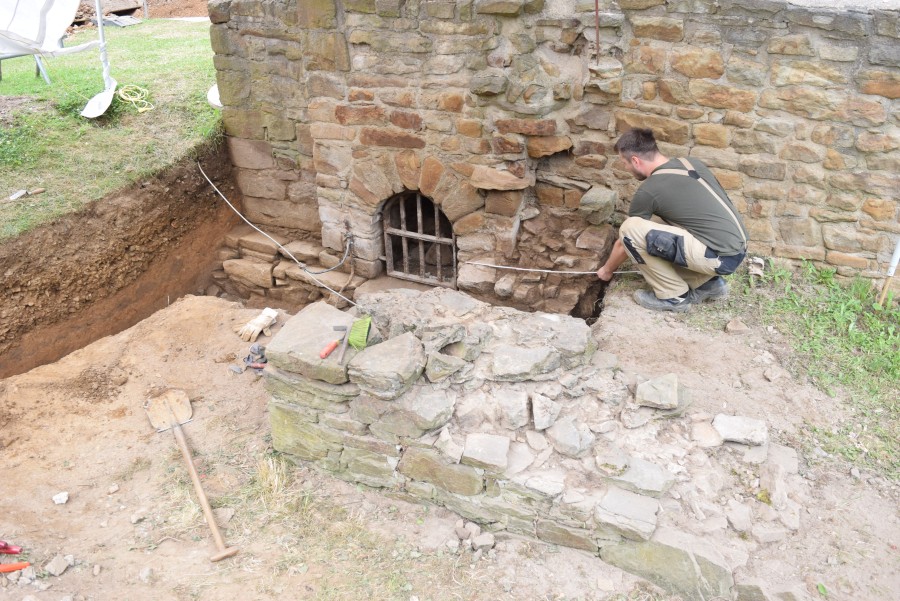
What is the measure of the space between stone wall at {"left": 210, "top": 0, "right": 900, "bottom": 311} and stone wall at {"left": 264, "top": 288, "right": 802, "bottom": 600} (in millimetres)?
1722

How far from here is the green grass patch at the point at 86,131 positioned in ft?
22.4

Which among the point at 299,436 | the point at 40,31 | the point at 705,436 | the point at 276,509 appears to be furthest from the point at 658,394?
the point at 40,31

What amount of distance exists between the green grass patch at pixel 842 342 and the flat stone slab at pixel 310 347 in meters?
2.62

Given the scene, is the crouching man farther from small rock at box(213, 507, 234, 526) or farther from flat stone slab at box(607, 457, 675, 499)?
small rock at box(213, 507, 234, 526)

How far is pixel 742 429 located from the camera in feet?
13.1

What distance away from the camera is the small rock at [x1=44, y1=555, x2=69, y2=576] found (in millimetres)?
3896

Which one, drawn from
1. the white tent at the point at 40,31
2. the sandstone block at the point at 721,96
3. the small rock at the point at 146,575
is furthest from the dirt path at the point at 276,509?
the white tent at the point at 40,31

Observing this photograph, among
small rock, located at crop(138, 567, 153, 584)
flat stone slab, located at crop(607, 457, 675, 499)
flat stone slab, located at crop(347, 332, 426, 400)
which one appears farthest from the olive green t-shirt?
small rock, located at crop(138, 567, 153, 584)

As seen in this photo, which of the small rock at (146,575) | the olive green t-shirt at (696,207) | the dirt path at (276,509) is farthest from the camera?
the olive green t-shirt at (696,207)

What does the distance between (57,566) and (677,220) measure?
4.32 meters

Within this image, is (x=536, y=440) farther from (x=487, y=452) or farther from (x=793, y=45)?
(x=793, y=45)

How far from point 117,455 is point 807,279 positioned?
202 inches

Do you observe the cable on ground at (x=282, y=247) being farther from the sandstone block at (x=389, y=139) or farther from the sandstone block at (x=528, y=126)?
the sandstone block at (x=528, y=126)

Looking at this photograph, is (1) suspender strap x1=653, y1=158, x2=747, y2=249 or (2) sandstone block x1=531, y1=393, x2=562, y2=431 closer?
(2) sandstone block x1=531, y1=393, x2=562, y2=431
